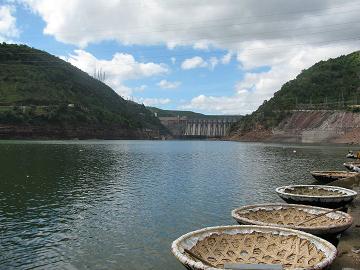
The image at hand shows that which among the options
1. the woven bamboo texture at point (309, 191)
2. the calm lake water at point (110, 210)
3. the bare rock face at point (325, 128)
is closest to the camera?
the calm lake water at point (110, 210)

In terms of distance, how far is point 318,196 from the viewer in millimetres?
28297

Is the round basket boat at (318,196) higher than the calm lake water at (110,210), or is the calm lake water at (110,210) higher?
the round basket boat at (318,196)

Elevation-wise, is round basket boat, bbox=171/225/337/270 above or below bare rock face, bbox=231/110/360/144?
below

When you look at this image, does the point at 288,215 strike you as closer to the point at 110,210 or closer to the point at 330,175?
the point at 110,210

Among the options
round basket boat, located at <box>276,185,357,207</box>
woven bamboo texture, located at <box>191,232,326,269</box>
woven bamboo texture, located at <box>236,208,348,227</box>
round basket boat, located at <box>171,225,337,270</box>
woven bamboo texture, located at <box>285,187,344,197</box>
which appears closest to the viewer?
round basket boat, located at <box>171,225,337,270</box>

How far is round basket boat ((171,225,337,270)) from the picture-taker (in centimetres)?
1563

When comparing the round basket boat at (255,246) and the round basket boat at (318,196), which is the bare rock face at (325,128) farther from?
the round basket boat at (255,246)

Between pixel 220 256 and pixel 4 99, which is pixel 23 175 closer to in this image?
pixel 220 256

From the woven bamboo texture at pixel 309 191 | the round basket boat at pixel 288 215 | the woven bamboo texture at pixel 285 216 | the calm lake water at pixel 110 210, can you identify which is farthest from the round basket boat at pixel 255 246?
the woven bamboo texture at pixel 309 191

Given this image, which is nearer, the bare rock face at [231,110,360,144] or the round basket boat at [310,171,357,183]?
the round basket boat at [310,171,357,183]

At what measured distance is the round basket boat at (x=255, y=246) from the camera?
51.3 ft

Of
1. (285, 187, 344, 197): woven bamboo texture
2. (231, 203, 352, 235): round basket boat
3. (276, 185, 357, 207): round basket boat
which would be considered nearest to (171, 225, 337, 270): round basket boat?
(231, 203, 352, 235): round basket boat

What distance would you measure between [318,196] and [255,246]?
12578mm

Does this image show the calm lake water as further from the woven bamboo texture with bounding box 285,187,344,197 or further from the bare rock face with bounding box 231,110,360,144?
the bare rock face with bounding box 231,110,360,144
